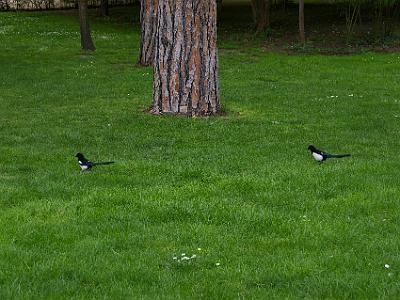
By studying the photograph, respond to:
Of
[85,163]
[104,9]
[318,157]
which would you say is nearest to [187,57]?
[318,157]

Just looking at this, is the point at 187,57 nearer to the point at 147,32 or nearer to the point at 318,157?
the point at 318,157

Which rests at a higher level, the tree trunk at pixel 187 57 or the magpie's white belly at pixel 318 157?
the tree trunk at pixel 187 57

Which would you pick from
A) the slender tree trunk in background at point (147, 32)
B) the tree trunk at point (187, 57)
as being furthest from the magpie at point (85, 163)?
the slender tree trunk in background at point (147, 32)

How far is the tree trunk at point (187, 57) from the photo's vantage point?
1362 centimetres

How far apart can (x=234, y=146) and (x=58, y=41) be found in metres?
21.0

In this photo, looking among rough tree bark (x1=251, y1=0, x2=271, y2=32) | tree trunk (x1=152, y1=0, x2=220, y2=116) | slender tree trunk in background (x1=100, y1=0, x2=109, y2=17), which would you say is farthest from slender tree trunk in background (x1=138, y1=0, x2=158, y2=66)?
slender tree trunk in background (x1=100, y1=0, x2=109, y2=17)

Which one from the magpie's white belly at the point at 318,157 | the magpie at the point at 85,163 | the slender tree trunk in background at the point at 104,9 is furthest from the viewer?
the slender tree trunk in background at the point at 104,9

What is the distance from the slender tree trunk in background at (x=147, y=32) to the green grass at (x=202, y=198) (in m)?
5.49

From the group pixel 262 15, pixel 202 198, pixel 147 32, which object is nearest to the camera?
pixel 202 198

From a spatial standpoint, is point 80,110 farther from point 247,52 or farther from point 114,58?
point 247,52

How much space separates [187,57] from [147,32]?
931 centimetres

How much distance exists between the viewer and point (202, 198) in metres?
7.89

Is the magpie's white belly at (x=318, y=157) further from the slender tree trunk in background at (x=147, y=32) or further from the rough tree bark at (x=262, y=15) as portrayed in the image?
the rough tree bark at (x=262, y=15)

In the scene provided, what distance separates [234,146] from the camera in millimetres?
11164
